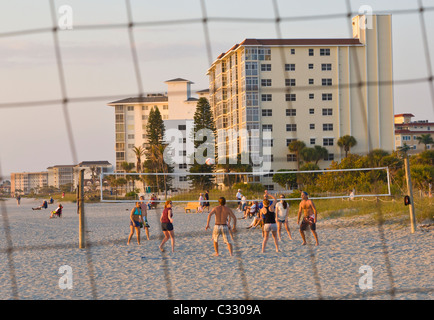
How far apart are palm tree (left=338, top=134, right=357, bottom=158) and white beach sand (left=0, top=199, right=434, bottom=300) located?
3513 cm

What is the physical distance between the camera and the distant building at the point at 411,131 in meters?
84.8

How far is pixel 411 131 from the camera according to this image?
87.9m

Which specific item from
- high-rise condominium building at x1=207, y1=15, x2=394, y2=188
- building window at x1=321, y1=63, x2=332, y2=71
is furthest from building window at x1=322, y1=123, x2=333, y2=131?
building window at x1=321, y1=63, x2=332, y2=71

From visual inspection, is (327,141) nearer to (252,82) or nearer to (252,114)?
(252,114)

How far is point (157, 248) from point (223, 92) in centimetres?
4447

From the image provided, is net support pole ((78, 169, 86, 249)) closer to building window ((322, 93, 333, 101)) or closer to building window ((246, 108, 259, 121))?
building window ((246, 108, 259, 121))

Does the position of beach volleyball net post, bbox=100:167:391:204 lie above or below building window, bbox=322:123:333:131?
below

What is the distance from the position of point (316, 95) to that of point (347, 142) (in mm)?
4518

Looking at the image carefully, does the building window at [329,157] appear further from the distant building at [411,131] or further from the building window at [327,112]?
the distant building at [411,131]

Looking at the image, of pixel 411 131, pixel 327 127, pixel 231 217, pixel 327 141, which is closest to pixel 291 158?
pixel 327 141

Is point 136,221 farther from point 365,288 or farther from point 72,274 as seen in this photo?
point 365,288

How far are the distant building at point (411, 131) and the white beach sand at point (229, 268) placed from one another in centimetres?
7299

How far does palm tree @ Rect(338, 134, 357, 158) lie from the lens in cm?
4916

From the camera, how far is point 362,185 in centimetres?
2231
